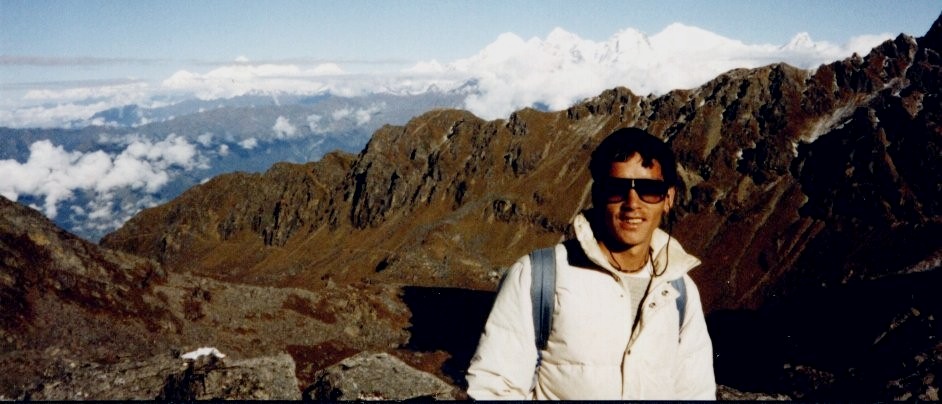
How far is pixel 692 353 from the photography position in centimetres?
576

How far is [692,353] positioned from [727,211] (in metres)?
111

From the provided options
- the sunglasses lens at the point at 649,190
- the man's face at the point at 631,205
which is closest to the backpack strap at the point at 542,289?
the man's face at the point at 631,205

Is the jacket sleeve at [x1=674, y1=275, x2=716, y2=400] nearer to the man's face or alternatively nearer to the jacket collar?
the jacket collar

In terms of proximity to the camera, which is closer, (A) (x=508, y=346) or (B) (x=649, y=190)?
(A) (x=508, y=346)

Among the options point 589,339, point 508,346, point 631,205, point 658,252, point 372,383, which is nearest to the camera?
point 508,346

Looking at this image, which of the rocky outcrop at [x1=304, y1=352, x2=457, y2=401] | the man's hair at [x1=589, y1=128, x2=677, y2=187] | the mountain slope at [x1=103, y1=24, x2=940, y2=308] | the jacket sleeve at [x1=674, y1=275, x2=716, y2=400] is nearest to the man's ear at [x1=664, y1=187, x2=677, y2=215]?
the man's hair at [x1=589, y1=128, x2=677, y2=187]

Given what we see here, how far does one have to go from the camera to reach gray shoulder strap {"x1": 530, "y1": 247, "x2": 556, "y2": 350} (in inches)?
193

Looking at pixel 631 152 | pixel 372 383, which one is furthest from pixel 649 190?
pixel 372 383

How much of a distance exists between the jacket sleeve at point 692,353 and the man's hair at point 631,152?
4.03 feet

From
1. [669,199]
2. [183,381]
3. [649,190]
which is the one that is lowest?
[183,381]

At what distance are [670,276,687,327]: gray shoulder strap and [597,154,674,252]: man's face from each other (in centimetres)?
51

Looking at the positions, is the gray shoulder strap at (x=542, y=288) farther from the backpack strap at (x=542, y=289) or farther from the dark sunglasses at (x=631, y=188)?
the dark sunglasses at (x=631, y=188)

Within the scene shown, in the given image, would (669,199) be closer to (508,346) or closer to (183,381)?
(508,346)

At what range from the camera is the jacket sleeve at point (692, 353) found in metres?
5.71
